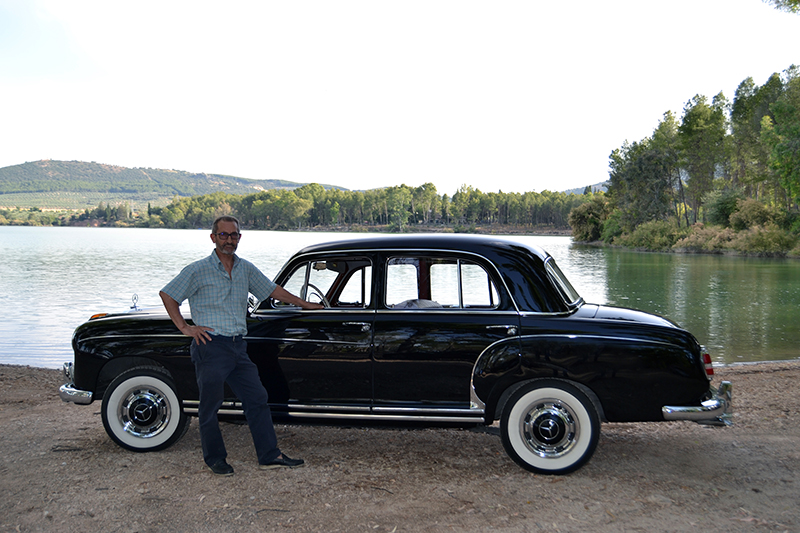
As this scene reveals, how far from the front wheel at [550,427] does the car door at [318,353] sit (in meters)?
1.21

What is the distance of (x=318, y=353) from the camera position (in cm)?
503

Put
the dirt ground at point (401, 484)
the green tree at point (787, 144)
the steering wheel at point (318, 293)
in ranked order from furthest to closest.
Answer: the green tree at point (787, 144)
the steering wheel at point (318, 293)
the dirt ground at point (401, 484)

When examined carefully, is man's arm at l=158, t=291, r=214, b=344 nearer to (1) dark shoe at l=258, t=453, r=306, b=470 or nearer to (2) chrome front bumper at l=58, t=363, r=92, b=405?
(1) dark shoe at l=258, t=453, r=306, b=470

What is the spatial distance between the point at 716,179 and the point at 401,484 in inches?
3645

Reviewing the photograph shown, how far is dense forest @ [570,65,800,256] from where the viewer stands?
182 ft

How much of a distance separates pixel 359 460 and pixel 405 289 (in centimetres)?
152

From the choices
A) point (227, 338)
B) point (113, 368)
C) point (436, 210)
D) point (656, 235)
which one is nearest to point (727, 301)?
point (227, 338)

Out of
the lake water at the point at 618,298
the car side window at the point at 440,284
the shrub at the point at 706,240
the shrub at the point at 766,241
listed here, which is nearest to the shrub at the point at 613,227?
the shrub at the point at 706,240

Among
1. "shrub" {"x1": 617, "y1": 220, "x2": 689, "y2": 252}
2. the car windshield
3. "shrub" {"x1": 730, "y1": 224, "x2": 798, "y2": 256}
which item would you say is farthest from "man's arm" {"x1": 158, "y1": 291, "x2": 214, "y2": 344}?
"shrub" {"x1": 617, "y1": 220, "x2": 689, "y2": 252}

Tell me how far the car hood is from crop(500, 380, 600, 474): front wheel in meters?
0.66

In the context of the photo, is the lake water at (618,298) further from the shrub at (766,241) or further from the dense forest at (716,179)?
the dense forest at (716,179)

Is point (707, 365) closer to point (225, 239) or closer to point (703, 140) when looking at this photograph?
point (225, 239)

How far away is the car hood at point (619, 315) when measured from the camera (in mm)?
4891

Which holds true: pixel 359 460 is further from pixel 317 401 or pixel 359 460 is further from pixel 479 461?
pixel 479 461
